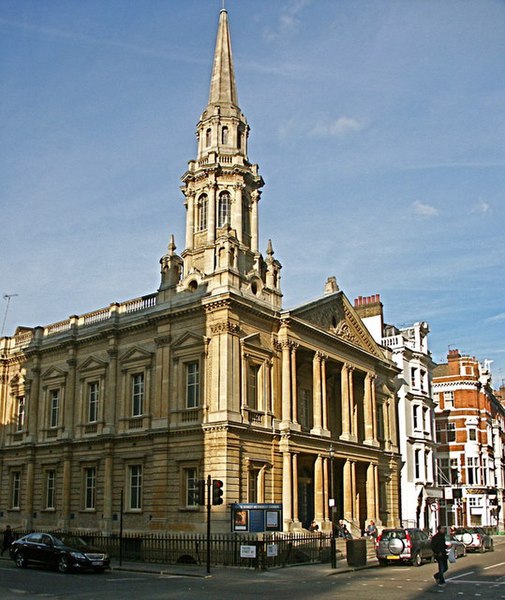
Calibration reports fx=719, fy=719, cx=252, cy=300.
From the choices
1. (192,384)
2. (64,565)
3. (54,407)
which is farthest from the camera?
(54,407)

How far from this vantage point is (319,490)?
41.3 metres

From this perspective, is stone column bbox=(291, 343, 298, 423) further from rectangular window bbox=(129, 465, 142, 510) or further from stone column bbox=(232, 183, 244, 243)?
rectangular window bbox=(129, 465, 142, 510)

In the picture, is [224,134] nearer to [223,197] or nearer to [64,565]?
[223,197]

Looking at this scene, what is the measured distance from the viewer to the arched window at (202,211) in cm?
4566

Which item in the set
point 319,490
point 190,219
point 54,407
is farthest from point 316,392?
point 54,407

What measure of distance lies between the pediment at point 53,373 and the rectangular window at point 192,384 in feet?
37.6

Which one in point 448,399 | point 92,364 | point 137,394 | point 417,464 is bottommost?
point 417,464

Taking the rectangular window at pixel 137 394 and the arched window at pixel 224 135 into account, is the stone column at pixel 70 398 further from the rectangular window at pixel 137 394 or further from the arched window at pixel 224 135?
the arched window at pixel 224 135

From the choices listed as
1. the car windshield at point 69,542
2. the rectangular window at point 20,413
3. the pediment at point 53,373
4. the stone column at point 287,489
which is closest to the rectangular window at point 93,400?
the pediment at point 53,373

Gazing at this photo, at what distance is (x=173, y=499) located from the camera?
37.7m

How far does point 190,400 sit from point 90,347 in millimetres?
9854

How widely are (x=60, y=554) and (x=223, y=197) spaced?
2482cm

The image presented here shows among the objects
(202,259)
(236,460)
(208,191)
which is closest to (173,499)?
(236,460)

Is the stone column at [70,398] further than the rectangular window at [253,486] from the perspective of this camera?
Yes
